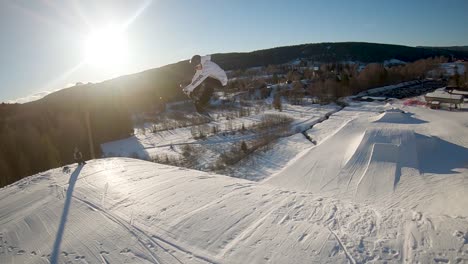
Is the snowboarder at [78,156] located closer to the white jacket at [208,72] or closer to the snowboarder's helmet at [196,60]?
the white jacket at [208,72]

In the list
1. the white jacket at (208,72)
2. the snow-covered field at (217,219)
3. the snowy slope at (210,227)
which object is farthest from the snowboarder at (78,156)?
the white jacket at (208,72)

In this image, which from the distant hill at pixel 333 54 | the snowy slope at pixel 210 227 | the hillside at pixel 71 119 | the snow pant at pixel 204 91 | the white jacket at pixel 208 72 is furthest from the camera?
the distant hill at pixel 333 54

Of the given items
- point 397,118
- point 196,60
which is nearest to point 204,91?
point 196,60

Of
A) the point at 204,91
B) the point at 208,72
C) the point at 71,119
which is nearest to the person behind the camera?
the point at 208,72

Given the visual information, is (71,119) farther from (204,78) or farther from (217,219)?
(217,219)

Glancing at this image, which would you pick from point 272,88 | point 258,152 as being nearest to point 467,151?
point 258,152

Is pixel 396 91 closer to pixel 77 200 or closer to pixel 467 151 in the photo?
pixel 467 151
